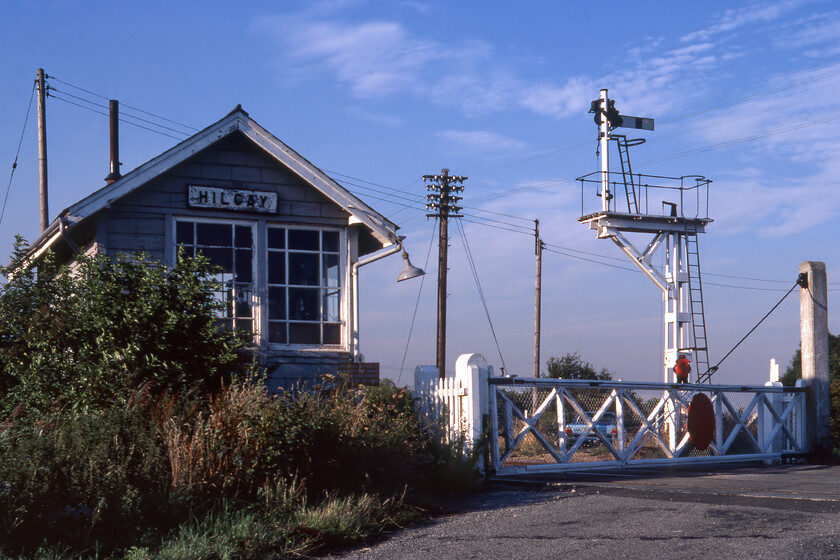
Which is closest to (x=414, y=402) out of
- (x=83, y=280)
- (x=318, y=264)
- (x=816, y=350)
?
(x=318, y=264)

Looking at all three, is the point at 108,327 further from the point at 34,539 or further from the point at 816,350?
the point at 816,350

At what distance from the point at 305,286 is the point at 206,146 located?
2.40m

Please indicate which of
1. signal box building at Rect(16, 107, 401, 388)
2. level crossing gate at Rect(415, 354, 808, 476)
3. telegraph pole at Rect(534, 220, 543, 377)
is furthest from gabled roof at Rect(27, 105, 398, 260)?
telegraph pole at Rect(534, 220, 543, 377)

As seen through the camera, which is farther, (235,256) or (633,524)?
(235,256)

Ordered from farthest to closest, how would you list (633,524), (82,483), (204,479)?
1. (204,479)
2. (633,524)
3. (82,483)

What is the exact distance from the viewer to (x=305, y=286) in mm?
12938

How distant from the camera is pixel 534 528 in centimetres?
711

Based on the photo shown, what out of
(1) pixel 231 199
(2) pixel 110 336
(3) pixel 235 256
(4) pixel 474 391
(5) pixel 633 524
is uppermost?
(1) pixel 231 199

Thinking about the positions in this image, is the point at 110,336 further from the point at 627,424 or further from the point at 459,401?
the point at 627,424

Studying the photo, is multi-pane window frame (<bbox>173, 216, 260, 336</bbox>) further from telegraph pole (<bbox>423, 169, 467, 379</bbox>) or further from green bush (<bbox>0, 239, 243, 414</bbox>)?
telegraph pole (<bbox>423, 169, 467, 379</bbox>)

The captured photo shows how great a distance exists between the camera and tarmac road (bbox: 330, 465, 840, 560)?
615cm

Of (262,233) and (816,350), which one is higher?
(262,233)

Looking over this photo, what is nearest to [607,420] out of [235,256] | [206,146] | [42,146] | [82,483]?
[235,256]

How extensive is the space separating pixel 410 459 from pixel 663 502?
2352 millimetres
